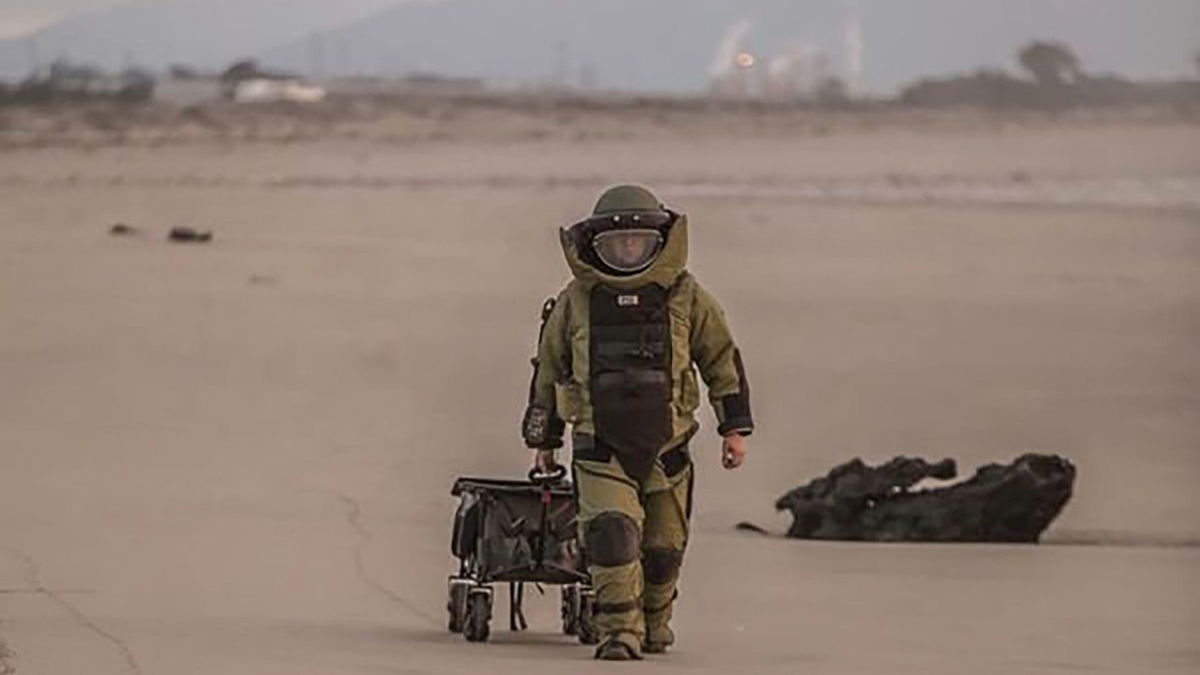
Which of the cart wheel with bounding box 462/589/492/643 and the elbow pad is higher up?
the elbow pad

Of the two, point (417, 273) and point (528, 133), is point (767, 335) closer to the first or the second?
point (417, 273)

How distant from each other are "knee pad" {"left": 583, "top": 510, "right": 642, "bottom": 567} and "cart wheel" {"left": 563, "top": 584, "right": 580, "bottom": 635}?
22.7 inches

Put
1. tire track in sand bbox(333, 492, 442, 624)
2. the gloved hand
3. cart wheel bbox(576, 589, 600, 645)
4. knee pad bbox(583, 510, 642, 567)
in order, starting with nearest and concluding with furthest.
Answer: knee pad bbox(583, 510, 642, 567) < the gloved hand < cart wheel bbox(576, 589, 600, 645) < tire track in sand bbox(333, 492, 442, 624)

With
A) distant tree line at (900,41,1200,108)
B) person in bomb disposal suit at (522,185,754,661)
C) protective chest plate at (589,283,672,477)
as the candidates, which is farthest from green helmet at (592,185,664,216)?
distant tree line at (900,41,1200,108)

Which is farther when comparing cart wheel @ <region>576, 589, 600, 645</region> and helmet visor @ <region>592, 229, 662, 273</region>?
cart wheel @ <region>576, 589, 600, 645</region>

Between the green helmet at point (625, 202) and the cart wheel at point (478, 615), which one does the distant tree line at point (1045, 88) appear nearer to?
the cart wheel at point (478, 615)

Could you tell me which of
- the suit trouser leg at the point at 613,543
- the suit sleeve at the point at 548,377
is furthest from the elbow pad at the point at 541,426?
the suit trouser leg at the point at 613,543

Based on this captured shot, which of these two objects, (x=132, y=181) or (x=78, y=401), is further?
(x=132, y=181)

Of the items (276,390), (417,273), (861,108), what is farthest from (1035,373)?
(861,108)

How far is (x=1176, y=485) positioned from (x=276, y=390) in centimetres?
591

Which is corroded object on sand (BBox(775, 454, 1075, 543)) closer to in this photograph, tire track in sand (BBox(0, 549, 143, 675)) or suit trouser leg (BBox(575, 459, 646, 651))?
tire track in sand (BBox(0, 549, 143, 675))

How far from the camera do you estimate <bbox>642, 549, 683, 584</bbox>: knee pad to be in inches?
334

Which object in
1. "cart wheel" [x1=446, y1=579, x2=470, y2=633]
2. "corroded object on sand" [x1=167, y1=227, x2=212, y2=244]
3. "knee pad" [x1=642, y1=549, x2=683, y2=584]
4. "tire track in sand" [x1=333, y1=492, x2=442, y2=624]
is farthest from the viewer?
"corroded object on sand" [x1=167, y1=227, x2=212, y2=244]

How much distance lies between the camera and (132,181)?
39.4 metres
